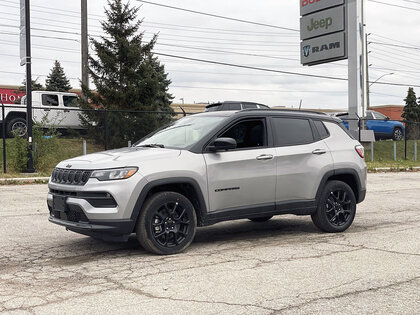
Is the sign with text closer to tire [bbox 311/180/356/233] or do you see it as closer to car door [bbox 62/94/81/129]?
car door [bbox 62/94/81/129]

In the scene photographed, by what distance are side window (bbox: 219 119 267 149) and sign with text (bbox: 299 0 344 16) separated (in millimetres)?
19374

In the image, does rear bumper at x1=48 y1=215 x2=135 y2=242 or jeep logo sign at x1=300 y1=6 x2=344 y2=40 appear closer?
rear bumper at x1=48 y1=215 x2=135 y2=242

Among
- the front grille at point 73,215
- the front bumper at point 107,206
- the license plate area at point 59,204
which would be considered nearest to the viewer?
the front bumper at point 107,206

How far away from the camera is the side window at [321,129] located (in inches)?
306

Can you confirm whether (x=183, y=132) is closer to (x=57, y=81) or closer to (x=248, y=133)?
(x=248, y=133)

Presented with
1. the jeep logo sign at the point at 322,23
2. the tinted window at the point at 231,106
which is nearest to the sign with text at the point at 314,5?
the jeep logo sign at the point at 322,23

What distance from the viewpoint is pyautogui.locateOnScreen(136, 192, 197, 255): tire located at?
5.98 meters

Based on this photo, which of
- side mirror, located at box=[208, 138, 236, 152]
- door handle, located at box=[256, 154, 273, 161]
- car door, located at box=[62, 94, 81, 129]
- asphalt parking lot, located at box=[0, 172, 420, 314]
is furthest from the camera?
car door, located at box=[62, 94, 81, 129]

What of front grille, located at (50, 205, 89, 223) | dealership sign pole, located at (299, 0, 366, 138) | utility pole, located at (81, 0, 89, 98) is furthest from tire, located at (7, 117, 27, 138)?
front grille, located at (50, 205, 89, 223)

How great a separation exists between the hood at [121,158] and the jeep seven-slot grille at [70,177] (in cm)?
6

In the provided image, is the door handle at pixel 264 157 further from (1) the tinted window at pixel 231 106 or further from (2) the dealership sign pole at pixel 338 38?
(2) the dealership sign pole at pixel 338 38

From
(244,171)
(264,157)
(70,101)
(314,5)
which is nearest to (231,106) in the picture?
(70,101)

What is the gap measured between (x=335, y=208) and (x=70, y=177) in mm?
3815

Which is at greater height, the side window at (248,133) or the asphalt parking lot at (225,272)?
the side window at (248,133)
